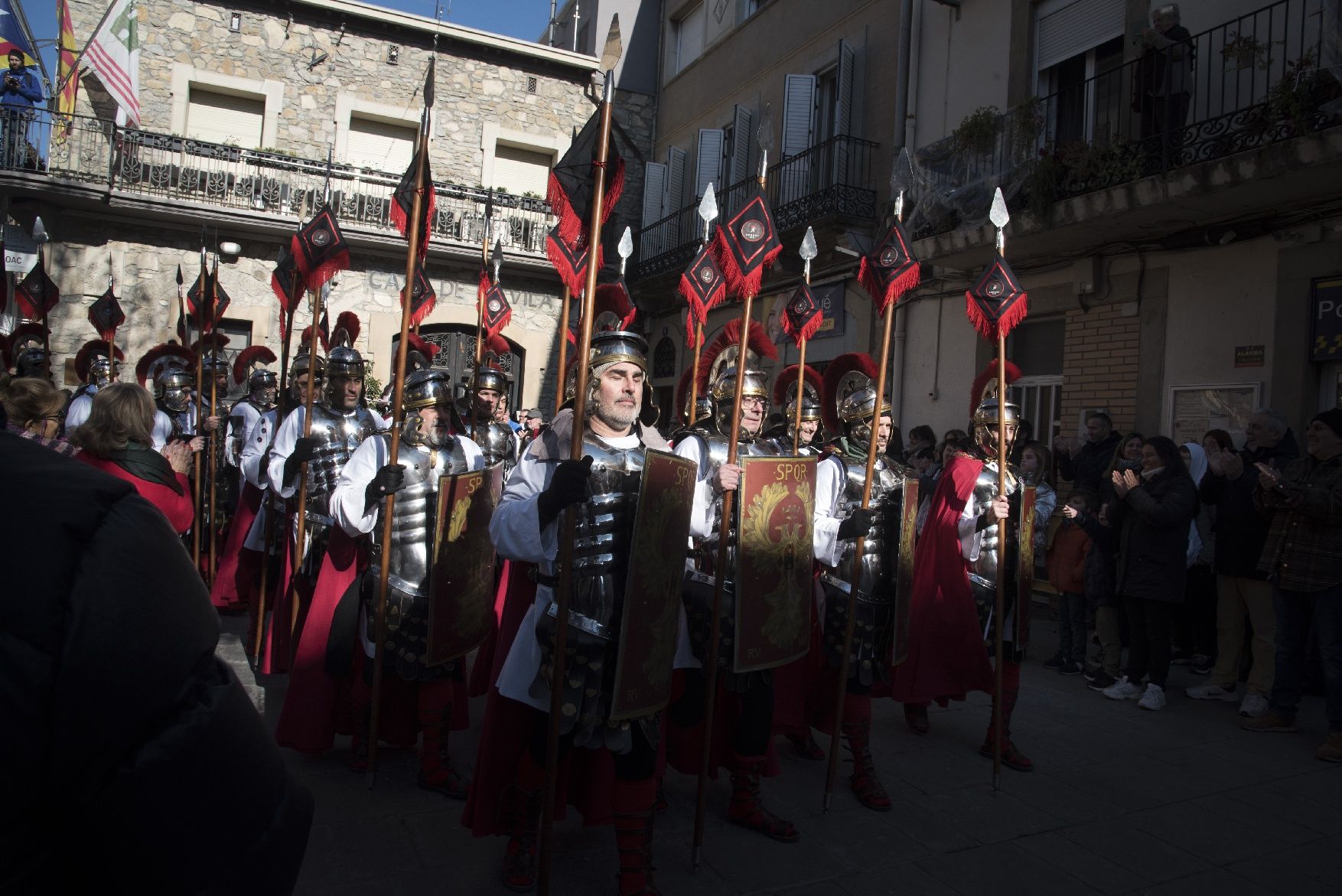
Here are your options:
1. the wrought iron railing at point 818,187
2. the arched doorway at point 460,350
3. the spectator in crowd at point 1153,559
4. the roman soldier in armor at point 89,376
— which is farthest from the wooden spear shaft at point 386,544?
the arched doorway at point 460,350

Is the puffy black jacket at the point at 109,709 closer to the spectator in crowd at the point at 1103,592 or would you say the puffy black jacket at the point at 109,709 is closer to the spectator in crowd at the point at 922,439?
the spectator in crowd at the point at 1103,592

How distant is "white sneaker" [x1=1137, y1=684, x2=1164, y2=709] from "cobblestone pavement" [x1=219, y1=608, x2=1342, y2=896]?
592 mm

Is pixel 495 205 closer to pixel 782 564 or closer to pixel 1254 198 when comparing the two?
pixel 1254 198

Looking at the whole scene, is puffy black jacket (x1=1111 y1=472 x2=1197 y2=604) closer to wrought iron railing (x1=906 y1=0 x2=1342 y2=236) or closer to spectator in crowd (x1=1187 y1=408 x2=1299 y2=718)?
spectator in crowd (x1=1187 y1=408 x2=1299 y2=718)

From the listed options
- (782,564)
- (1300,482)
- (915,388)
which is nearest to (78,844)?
(782,564)

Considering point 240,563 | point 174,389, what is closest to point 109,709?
point 240,563

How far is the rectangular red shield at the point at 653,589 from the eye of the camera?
2951 millimetres

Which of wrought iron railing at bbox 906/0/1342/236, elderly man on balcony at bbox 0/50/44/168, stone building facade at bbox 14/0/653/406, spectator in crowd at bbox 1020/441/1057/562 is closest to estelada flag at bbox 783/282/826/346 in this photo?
spectator in crowd at bbox 1020/441/1057/562

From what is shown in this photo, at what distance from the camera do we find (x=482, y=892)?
3.14m

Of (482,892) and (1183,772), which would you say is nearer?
(482,892)

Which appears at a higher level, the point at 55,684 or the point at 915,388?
the point at 915,388

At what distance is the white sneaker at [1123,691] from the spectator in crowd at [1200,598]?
3.20 feet

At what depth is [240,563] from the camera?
21.9 ft

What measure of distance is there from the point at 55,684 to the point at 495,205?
18341mm
